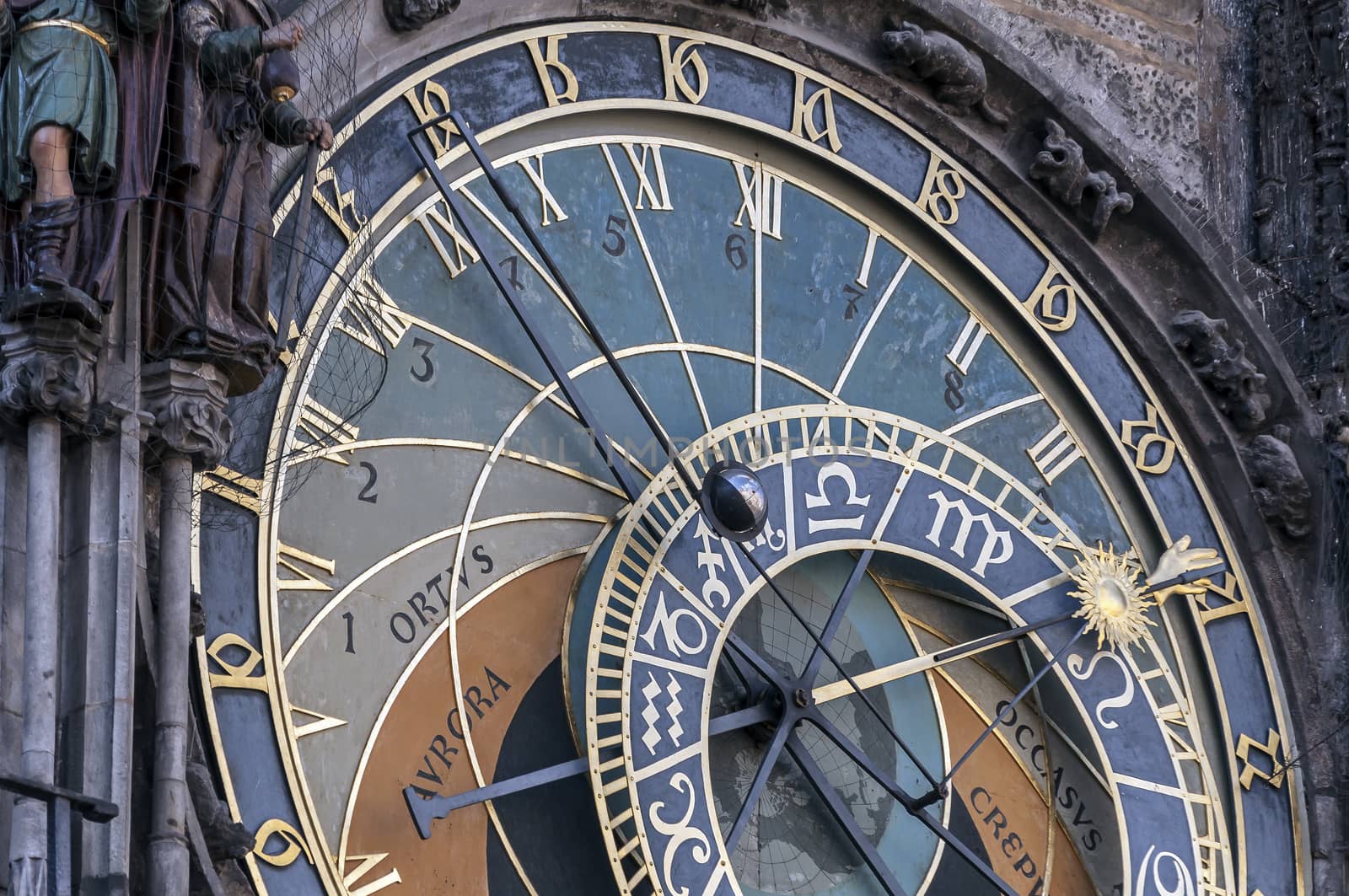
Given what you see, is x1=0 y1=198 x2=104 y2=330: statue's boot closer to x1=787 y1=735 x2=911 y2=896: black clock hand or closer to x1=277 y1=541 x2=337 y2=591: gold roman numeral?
x1=277 y1=541 x2=337 y2=591: gold roman numeral

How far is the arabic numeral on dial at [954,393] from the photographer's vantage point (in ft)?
23.5

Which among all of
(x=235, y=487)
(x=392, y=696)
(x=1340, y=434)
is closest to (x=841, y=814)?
(x=392, y=696)

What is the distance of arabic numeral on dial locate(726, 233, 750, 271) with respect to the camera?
6930mm

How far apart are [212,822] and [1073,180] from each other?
3041 millimetres

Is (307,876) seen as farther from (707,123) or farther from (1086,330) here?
(1086,330)

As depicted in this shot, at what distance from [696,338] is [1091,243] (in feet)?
4.09

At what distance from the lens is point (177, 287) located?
5.44 m

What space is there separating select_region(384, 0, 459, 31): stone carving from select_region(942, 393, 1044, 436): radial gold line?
1.57 m

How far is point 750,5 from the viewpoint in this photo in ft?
23.3

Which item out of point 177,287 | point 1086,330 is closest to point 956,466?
point 1086,330

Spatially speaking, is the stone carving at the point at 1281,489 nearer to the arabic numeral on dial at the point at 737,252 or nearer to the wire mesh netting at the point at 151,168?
the arabic numeral on dial at the point at 737,252

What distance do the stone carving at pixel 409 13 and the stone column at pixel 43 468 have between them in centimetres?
138

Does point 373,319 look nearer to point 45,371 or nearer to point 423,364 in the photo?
point 423,364

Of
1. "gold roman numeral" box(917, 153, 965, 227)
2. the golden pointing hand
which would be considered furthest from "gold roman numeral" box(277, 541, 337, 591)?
the golden pointing hand
